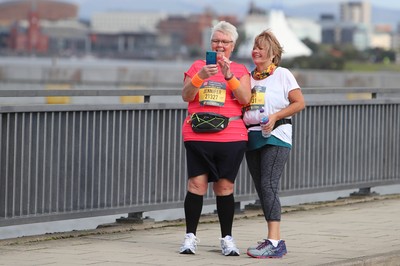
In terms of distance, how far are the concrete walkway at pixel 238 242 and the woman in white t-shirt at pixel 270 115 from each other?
1.02 feet

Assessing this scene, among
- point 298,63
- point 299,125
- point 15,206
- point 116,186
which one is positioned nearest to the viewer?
point 15,206

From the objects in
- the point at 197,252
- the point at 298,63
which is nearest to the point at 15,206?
the point at 197,252

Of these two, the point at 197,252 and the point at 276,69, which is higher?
the point at 276,69

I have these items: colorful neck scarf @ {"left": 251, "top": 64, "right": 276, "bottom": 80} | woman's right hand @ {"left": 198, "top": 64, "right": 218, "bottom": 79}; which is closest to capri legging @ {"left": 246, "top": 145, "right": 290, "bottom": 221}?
colorful neck scarf @ {"left": 251, "top": 64, "right": 276, "bottom": 80}

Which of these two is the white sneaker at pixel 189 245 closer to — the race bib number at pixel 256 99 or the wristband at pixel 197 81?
the race bib number at pixel 256 99

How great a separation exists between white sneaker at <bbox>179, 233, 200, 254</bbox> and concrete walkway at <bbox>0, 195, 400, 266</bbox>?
6cm

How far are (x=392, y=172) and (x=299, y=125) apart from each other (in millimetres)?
1868

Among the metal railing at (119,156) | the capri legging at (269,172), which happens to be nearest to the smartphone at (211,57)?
the capri legging at (269,172)

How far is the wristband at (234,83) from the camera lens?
9.21 m

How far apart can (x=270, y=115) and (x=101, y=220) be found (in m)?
4.48

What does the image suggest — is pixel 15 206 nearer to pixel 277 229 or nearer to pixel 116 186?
pixel 116 186

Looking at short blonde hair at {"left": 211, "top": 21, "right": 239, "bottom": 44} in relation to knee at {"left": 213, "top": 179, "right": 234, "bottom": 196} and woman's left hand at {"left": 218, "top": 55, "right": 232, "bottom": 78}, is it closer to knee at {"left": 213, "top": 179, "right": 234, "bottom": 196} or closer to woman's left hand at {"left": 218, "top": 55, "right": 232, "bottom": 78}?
woman's left hand at {"left": 218, "top": 55, "right": 232, "bottom": 78}

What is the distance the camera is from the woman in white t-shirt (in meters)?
9.47

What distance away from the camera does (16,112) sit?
10.3 meters
